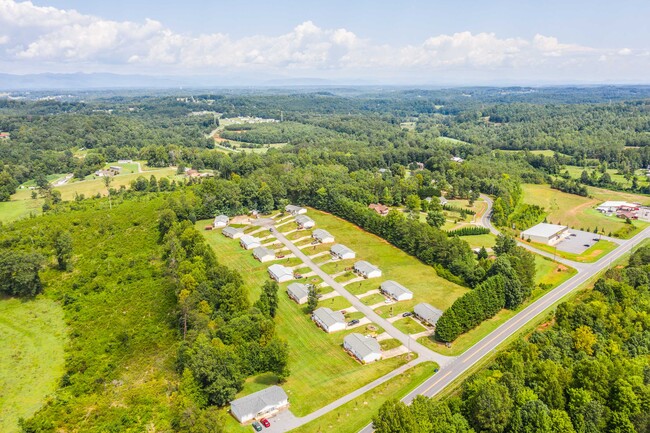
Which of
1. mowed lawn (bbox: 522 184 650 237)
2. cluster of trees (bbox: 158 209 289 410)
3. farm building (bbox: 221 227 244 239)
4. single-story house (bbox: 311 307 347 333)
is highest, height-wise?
cluster of trees (bbox: 158 209 289 410)

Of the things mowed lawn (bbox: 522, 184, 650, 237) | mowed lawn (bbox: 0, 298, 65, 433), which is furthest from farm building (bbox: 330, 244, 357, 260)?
mowed lawn (bbox: 522, 184, 650, 237)

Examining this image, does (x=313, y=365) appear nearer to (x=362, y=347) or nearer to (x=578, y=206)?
(x=362, y=347)

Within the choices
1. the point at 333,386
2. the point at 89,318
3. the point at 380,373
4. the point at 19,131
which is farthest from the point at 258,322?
the point at 19,131

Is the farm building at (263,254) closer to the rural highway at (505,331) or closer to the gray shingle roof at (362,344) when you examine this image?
the gray shingle roof at (362,344)

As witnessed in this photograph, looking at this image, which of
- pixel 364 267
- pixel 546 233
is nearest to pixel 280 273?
pixel 364 267

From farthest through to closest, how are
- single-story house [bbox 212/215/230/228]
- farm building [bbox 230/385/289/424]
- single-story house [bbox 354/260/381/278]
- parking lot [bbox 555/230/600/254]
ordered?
single-story house [bbox 212/215/230/228] → parking lot [bbox 555/230/600/254] → single-story house [bbox 354/260/381/278] → farm building [bbox 230/385/289/424]

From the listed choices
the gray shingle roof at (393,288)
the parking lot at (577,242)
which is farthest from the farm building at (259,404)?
the parking lot at (577,242)

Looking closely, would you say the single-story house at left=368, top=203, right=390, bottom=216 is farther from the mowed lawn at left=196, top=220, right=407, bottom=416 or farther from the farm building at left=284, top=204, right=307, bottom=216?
the mowed lawn at left=196, top=220, right=407, bottom=416
